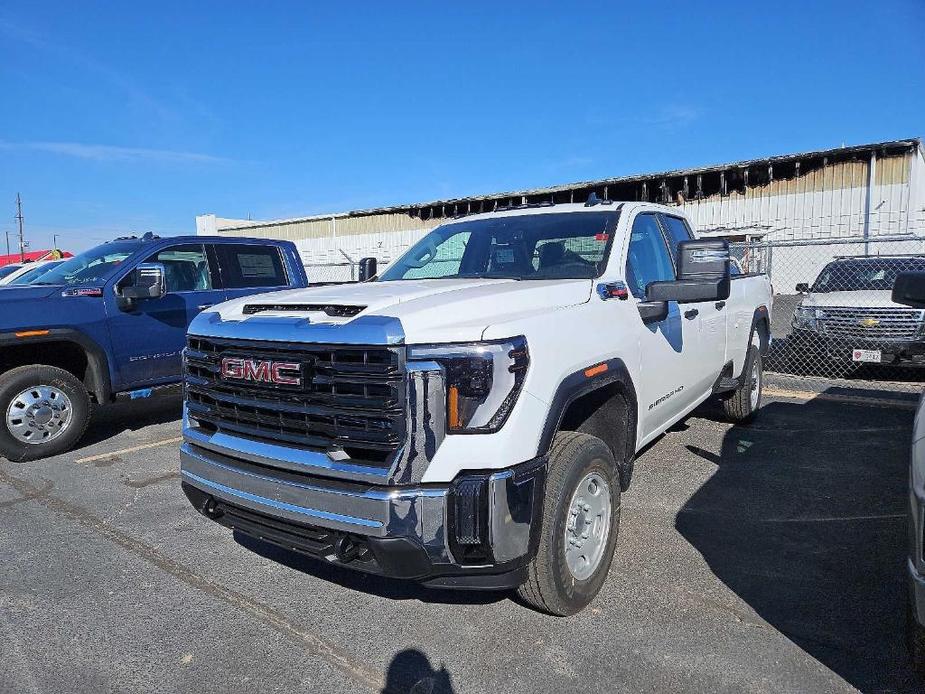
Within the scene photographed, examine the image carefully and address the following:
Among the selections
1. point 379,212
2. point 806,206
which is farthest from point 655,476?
point 379,212

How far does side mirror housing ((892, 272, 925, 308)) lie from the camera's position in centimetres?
284

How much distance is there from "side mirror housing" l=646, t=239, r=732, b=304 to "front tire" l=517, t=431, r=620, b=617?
98 cm

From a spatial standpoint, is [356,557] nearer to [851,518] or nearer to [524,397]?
[524,397]

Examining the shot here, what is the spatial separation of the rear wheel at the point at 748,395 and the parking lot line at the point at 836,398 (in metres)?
1.84

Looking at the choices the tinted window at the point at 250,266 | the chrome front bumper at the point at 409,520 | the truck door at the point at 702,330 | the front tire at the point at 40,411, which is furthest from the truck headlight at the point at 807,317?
the front tire at the point at 40,411

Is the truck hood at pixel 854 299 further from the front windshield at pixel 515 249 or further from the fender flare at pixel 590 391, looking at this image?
the fender flare at pixel 590 391

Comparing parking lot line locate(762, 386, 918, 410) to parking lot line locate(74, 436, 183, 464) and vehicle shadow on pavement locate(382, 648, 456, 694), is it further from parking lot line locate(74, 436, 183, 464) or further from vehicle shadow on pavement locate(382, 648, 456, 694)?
parking lot line locate(74, 436, 183, 464)

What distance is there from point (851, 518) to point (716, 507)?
82cm

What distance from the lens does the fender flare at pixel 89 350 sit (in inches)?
220

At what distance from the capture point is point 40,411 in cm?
572

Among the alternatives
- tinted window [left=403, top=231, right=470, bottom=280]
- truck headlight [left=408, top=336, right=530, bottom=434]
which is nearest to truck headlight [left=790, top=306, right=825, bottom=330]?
tinted window [left=403, top=231, right=470, bottom=280]

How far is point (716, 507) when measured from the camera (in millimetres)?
4398

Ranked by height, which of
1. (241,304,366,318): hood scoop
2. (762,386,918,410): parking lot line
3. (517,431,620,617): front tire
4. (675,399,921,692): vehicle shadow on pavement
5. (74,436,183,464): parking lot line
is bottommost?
(762,386,918,410): parking lot line

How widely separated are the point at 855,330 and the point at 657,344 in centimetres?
645
